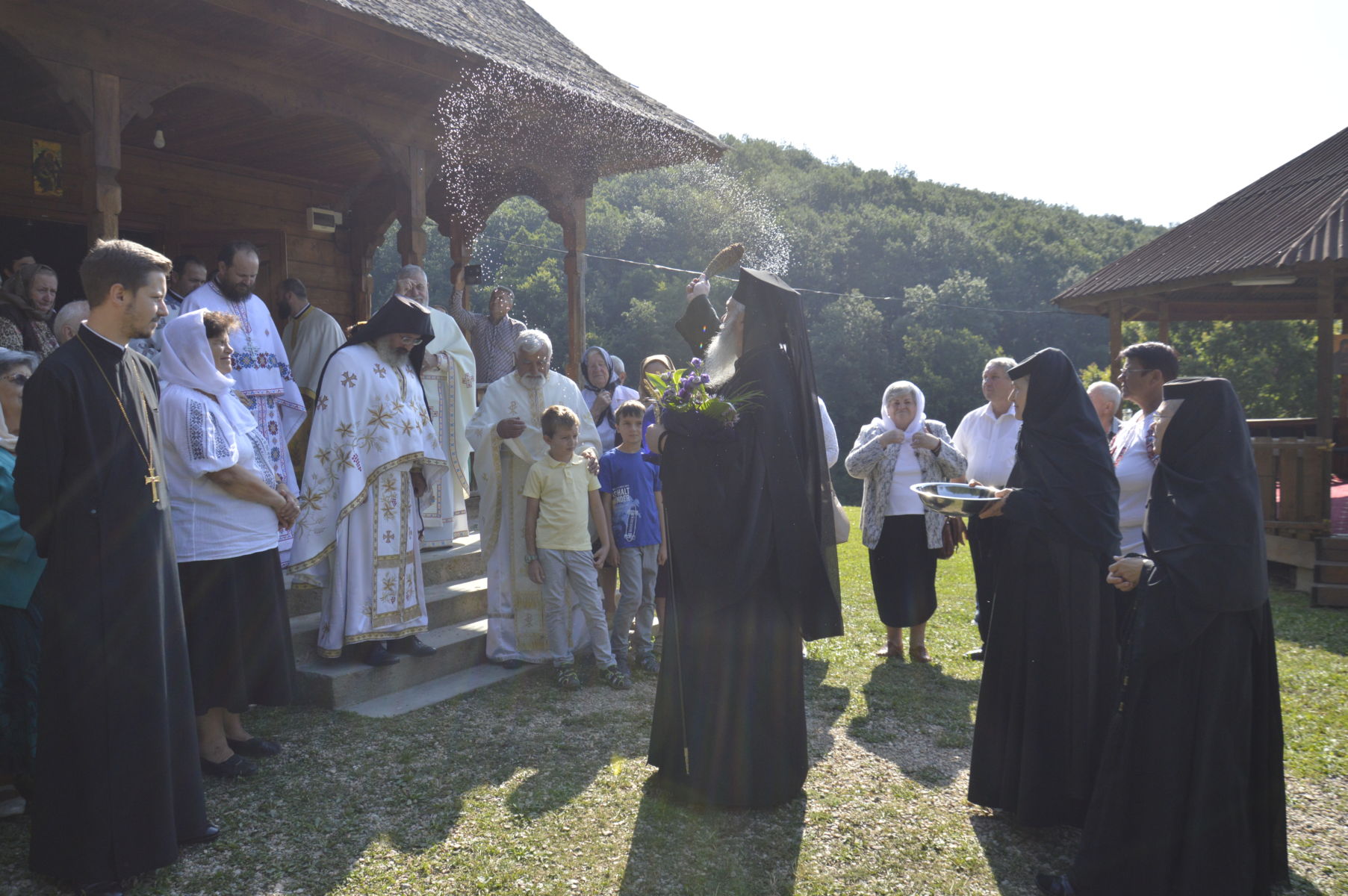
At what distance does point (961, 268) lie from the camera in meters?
64.2

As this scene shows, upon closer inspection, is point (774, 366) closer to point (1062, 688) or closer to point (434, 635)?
point (1062, 688)

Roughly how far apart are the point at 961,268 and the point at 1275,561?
188 ft

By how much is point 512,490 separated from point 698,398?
2.38 meters

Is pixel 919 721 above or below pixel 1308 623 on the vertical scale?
above

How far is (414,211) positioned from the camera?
848cm

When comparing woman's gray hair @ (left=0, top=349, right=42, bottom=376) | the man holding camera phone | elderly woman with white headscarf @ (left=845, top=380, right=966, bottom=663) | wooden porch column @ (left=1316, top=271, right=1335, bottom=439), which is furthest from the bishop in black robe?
wooden porch column @ (left=1316, top=271, right=1335, bottom=439)

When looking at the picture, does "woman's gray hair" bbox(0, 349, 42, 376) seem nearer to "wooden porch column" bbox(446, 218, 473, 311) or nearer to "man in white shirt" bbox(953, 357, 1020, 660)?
"man in white shirt" bbox(953, 357, 1020, 660)

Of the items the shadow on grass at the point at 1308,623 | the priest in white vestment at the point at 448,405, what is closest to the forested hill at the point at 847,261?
the priest in white vestment at the point at 448,405

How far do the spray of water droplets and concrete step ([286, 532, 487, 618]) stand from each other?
4.22m

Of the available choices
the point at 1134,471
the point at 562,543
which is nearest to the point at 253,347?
the point at 562,543

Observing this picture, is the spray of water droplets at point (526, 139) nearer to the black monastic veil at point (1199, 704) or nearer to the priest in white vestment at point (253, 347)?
the priest in white vestment at point (253, 347)

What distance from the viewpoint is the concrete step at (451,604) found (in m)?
5.69

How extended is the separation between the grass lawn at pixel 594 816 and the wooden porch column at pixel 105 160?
12.0 ft

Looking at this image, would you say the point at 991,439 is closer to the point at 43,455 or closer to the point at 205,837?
the point at 205,837
